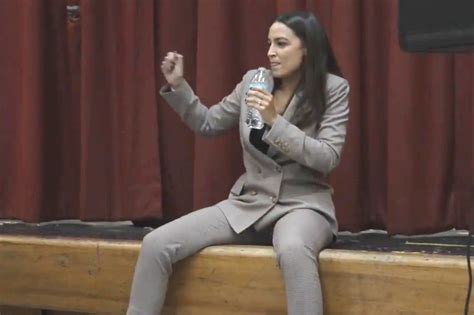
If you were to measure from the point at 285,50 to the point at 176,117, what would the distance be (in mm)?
595

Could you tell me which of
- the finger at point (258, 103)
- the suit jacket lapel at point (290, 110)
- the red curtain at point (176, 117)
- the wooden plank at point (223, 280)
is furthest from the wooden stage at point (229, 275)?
the finger at point (258, 103)

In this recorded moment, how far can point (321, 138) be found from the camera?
1873 mm

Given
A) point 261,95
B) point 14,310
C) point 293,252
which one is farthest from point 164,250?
point 14,310

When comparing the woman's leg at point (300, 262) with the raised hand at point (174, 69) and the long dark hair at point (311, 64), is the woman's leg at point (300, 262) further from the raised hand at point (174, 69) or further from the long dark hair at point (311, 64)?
the raised hand at point (174, 69)

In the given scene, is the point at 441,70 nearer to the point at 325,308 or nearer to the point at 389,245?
the point at 389,245

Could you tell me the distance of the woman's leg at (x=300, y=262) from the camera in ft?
5.72

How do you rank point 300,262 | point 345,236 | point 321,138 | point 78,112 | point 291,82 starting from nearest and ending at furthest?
point 300,262
point 321,138
point 291,82
point 345,236
point 78,112

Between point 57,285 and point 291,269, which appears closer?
point 291,269

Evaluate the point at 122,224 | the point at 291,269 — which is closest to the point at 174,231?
the point at 291,269

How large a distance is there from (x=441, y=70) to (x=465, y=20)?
0.71 m

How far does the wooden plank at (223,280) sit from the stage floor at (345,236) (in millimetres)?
89

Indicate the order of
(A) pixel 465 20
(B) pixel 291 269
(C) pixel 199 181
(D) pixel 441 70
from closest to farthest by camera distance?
(A) pixel 465 20, (B) pixel 291 269, (D) pixel 441 70, (C) pixel 199 181

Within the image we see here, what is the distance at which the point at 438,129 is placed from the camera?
6.89 feet

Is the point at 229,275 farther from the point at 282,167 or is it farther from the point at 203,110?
the point at 203,110
